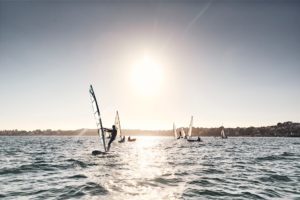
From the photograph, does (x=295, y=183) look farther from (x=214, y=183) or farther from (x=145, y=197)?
(x=145, y=197)

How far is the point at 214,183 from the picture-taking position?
18.7 meters

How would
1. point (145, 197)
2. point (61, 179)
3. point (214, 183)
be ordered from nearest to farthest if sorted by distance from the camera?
point (145, 197), point (214, 183), point (61, 179)

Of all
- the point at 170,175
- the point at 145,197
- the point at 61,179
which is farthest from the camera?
the point at 170,175

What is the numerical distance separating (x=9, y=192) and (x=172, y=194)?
28.8ft

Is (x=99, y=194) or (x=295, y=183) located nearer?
(x=99, y=194)

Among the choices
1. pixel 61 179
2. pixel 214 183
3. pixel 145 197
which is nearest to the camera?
pixel 145 197

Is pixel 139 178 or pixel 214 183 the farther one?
pixel 139 178

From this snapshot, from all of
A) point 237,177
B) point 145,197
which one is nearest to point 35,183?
point 145,197

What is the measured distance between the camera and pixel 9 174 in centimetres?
2233

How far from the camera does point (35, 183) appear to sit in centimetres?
1875

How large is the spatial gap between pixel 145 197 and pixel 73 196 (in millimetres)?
3699

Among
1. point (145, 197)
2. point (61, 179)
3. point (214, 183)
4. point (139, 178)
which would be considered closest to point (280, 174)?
point (214, 183)

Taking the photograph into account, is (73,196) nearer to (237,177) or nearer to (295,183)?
(237,177)

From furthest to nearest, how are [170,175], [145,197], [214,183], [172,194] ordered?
[170,175] → [214,183] → [172,194] → [145,197]
